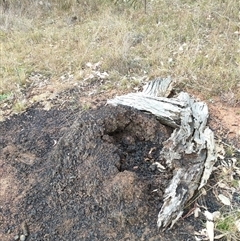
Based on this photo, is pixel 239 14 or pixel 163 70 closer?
pixel 163 70

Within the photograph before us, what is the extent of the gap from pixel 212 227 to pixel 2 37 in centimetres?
411

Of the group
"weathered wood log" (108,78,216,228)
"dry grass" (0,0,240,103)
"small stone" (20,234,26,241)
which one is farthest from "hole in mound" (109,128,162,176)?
"dry grass" (0,0,240,103)

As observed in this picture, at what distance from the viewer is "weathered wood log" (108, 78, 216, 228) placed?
229 centimetres

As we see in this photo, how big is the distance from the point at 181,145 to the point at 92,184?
2.31 ft

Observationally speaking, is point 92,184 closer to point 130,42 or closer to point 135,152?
point 135,152

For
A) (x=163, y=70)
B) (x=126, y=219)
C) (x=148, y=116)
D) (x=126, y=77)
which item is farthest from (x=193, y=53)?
(x=126, y=219)

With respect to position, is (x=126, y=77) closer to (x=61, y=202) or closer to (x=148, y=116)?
(x=148, y=116)

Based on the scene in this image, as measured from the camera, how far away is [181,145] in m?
2.58

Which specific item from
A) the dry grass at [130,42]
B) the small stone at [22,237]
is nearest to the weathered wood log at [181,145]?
the dry grass at [130,42]

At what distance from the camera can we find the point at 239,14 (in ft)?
15.0

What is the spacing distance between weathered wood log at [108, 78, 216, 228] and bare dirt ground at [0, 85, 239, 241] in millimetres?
77

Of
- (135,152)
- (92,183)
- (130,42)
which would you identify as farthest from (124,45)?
(92,183)

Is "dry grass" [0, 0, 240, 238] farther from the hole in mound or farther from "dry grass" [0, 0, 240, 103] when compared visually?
the hole in mound

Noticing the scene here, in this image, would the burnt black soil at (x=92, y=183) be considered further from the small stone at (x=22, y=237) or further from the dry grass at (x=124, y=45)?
the dry grass at (x=124, y=45)
